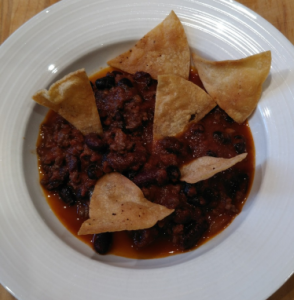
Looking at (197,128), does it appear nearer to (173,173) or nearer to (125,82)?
(173,173)

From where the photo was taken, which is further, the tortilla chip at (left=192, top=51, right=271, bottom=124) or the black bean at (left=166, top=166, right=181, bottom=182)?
the tortilla chip at (left=192, top=51, right=271, bottom=124)

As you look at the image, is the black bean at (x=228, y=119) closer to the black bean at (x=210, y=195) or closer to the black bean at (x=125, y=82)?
the black bean at (x=210, y=195)

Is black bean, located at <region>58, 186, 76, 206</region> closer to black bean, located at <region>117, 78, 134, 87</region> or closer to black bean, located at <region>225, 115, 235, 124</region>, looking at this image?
black bean, located at <region>117, 78, 134, 87</region>

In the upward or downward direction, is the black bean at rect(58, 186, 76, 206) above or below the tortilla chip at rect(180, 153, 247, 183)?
above

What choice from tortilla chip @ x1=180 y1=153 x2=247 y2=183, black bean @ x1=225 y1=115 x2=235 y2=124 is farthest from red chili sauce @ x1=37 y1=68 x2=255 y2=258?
tortilla chip @ x1=180 y1=153 x2=247 y2=183

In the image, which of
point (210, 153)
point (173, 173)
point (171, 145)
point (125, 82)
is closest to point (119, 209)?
point (173, 173)

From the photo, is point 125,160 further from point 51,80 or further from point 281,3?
point 281,3

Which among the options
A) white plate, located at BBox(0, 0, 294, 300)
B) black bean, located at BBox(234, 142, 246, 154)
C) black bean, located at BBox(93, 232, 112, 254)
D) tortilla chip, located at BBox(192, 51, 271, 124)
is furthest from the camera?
black bean, located at BBox(234, 142, 246, 154)

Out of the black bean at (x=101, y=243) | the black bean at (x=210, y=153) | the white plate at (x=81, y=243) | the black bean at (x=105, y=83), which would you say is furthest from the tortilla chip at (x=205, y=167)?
the black bean at (x=105, y=83)
